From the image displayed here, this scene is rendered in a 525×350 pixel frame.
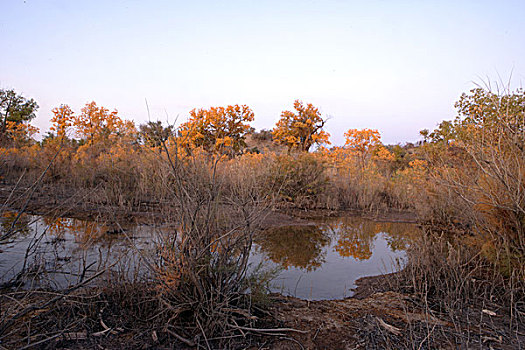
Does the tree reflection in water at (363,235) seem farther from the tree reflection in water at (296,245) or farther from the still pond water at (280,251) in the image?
the tree reflection in water at (296,245)

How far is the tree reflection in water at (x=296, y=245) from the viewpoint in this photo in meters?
6.05

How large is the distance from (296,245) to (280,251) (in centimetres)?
71

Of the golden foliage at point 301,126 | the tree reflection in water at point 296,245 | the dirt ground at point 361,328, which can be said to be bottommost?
the dirt ground at point 361,328

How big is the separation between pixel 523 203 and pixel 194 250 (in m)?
4.11

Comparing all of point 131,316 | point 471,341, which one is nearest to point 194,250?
point 131,316

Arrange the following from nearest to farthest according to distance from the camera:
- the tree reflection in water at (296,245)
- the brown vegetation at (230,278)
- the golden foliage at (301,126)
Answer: the brown vegetation at (230,278), the tree reflection in water at (296,245), the golden foliage at (301,126)

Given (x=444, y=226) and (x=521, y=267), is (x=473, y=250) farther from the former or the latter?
(x=444, y=226)

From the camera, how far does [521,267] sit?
4055mm

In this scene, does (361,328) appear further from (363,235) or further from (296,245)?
(363,235)

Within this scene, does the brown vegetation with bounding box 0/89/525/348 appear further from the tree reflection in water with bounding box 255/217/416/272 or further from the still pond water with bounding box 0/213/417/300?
the tree reflection in water with bounding box 255/217/416/272

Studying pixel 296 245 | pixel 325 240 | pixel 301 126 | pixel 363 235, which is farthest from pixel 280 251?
pixel 301 126

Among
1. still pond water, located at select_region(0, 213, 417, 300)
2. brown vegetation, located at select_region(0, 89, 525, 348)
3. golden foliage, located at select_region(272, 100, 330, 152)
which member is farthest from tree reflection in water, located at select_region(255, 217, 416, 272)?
golden foliage, located at select_region(272, 100, 330, 152)

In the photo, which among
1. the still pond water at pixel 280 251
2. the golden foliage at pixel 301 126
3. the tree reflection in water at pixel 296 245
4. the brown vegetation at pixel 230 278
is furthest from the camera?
the golden foliage at pixel 301 126

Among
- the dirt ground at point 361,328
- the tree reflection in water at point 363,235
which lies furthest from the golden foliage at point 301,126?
the dirt ground at point 361,328
